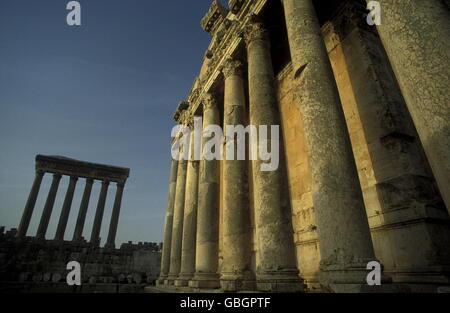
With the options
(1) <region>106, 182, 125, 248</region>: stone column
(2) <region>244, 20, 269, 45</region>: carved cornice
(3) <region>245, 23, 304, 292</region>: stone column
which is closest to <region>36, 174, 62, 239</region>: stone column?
(1) <region>106, 182, 125, 248</region>: stone column

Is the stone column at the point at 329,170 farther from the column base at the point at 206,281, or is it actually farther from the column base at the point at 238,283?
the column base at the point at 206,281

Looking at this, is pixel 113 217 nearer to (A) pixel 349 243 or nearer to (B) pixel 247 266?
(B) pixel 247 266

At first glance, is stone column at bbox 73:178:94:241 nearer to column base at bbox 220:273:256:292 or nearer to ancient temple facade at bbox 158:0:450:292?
ancient temple facade at bbox 158:0:450:292

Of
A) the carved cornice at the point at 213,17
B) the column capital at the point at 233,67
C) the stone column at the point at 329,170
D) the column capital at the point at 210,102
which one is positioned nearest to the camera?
the stone column at the point at 329,170

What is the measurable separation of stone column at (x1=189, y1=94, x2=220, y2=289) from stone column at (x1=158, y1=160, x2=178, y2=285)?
22.6 feet

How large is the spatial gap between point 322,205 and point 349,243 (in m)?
0.87

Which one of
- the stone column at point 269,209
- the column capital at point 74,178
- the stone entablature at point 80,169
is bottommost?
the stone column at point 269,209

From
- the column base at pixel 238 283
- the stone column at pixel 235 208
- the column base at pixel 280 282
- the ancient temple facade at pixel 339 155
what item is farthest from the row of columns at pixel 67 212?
the column base at pixel 280 282

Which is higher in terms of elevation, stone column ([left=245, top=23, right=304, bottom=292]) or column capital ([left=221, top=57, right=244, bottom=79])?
column capital ([left=221, top=57, right=244, bottom=79])

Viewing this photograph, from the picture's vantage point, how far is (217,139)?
13586mm

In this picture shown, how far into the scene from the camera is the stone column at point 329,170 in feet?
15.4

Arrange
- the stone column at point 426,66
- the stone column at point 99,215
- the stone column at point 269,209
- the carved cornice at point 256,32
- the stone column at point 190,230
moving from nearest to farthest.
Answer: the stone column at point 426,66 < the stone column at point 269,209 < the carved cornice at point 256,32 < the stone column at point 190,230 < the stone column at point 99,215

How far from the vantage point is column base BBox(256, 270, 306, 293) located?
616 centimetres
